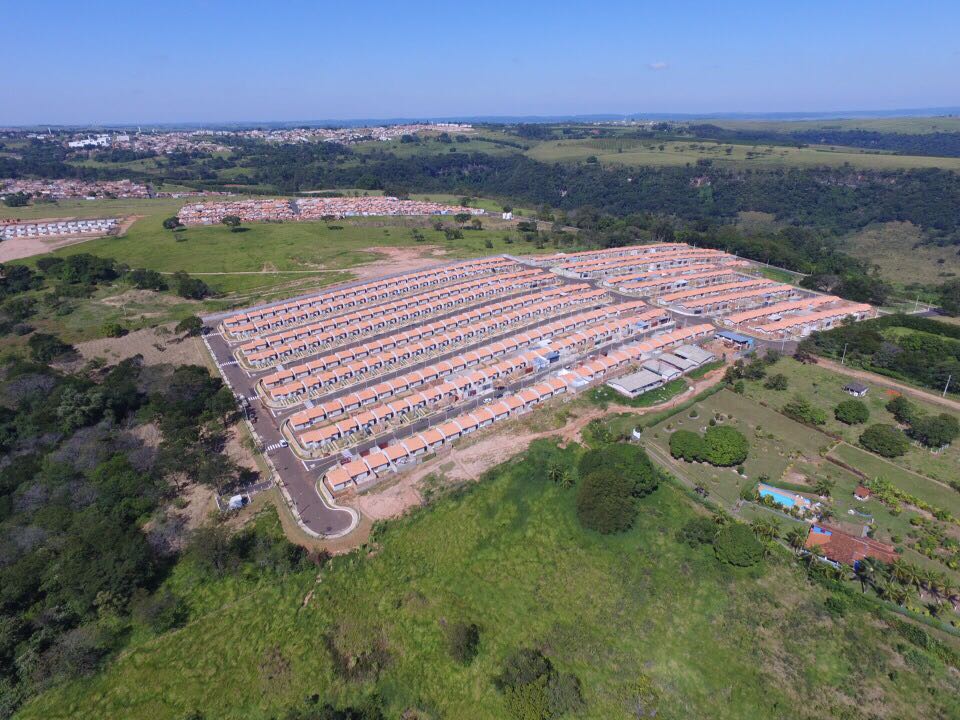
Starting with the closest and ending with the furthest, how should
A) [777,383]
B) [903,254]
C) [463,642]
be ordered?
[463,642] < [777,383] < [903,254]

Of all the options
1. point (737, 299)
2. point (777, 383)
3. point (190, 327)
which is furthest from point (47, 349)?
point (737, 299)

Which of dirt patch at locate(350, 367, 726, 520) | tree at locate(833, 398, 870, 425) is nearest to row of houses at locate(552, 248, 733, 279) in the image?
dirt patch at locate(350, 367, 726, 520)

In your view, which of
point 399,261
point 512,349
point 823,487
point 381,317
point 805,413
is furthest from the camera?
point 399,261

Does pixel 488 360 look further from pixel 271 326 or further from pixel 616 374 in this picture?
pixel 271 326

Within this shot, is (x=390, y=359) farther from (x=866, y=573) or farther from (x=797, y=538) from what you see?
(x=866, y=573)

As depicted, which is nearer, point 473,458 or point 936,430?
point 936,430

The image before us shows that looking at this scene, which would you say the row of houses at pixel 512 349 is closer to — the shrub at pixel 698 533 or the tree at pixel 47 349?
the shrub at pixel 698 533

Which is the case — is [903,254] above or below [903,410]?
below

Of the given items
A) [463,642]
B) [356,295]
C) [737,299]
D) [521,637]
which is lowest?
[521,637]
